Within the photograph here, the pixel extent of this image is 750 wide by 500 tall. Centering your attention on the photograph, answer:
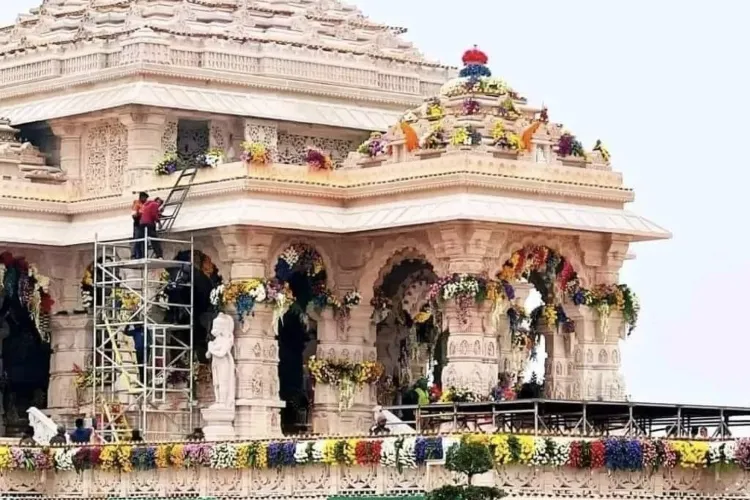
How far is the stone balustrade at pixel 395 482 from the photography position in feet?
150

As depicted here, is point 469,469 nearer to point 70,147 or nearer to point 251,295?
point 251,295

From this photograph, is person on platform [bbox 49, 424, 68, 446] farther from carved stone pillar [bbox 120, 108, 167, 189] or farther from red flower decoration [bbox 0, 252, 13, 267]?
carved stone pillar [bbox 120, 108, 167, 189]

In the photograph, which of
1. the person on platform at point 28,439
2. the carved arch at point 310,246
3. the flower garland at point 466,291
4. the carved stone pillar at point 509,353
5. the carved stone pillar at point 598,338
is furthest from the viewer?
the carved stone pillar at point 509,353

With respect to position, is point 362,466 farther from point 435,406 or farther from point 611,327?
point 611,327

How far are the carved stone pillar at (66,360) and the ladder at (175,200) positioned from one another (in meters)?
2.90

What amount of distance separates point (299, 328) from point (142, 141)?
4.11 m

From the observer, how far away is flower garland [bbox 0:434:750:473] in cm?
4556

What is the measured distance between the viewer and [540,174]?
166 feet

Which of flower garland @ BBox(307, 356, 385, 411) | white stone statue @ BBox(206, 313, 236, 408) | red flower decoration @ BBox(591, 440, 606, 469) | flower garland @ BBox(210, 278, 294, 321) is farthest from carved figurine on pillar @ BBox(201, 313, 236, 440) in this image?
red flower decoration @ BBox(591, 440, 606, 469)

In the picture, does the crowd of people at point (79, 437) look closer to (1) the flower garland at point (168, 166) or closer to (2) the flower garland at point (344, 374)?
(2) the flower garland at point (344, 374)

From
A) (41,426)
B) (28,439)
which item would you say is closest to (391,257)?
(41,426)

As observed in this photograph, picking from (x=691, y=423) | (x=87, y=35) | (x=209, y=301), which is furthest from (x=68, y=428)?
(x=691, y=423)

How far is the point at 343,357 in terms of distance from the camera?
5222 centimetres

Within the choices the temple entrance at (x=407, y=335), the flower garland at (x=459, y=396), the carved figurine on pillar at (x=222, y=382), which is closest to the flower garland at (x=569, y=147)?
the temple entrance at (x=407, y=335)
